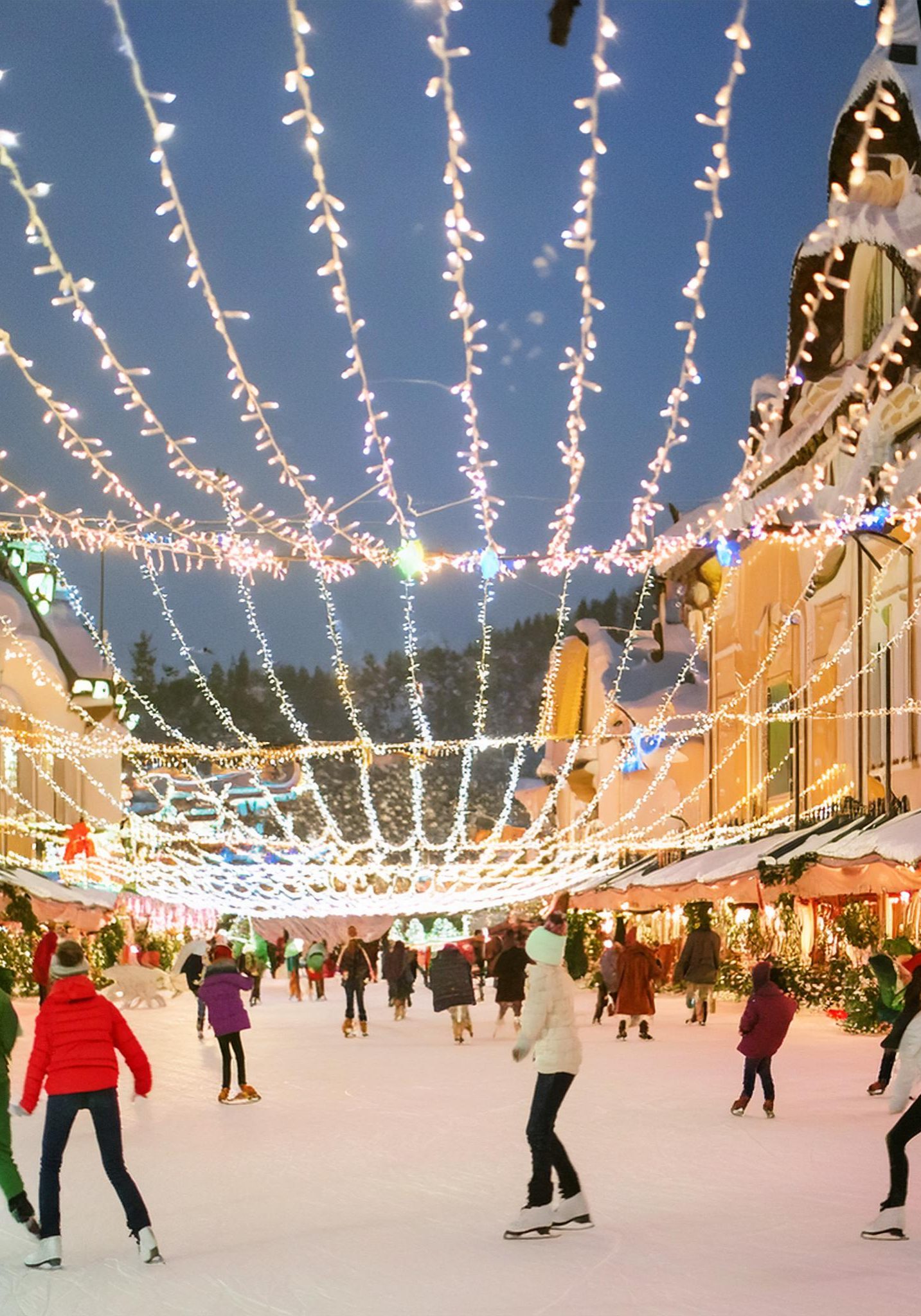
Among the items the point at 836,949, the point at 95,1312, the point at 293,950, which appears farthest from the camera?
the point at 293,950

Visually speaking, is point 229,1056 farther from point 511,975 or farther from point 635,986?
point 511,975

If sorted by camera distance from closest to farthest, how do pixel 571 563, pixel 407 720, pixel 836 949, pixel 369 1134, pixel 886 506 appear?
pixel 369 1134, pixel 571 563, pixel 886 506, pixel 836 949, pixel 407 720

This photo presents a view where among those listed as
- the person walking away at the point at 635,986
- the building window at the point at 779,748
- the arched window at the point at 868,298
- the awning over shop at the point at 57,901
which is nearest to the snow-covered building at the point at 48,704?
the awning over shop at the point at 57,901

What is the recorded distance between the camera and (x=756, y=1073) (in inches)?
483

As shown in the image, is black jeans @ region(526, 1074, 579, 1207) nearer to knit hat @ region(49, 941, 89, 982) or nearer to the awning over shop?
knit hat @ region(49, 941, 89, 982)

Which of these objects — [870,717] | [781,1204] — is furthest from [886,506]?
[781,1204]

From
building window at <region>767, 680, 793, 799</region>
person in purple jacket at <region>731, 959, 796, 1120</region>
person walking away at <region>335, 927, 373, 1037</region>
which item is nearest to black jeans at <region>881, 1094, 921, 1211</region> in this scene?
person in purple jacket at <region>731, 959, 796, 1120</region>

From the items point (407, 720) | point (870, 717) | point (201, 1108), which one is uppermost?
point (407, 720)

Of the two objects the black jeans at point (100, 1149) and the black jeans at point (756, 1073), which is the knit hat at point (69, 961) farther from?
the black jeans at point (756, 1073)

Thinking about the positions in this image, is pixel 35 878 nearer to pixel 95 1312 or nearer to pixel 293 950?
pixel 293 950

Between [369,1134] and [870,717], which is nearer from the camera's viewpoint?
[369,1134]

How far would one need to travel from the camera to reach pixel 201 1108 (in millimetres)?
13477

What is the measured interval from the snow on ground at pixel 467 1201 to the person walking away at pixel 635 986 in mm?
4569

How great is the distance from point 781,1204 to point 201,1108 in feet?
20.2
